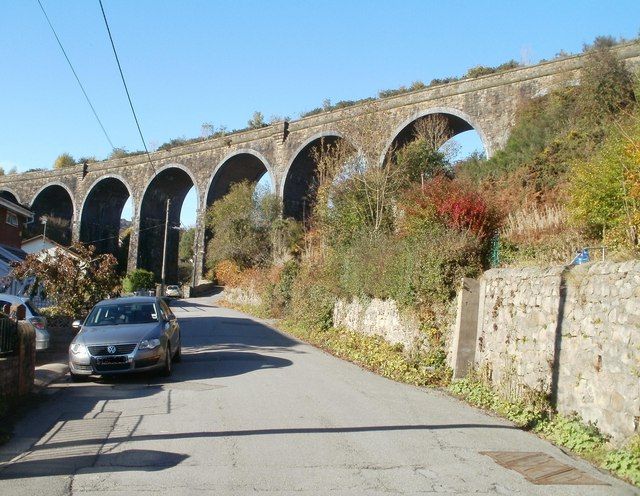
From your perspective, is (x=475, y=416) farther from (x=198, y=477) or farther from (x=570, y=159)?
(x=570, y=159)

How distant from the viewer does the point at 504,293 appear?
10344mm

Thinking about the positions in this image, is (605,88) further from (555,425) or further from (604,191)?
(555,425)

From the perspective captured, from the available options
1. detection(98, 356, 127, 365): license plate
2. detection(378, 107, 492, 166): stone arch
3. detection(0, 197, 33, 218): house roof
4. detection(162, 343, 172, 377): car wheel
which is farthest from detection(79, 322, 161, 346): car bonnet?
detection(378, 107, 492, 166): stone arch

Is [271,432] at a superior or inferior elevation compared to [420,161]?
inferior

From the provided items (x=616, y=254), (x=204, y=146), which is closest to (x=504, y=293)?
(x=616, y=254)

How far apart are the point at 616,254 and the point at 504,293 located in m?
2.66

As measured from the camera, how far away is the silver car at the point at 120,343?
419 inches

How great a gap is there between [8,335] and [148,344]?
8.02 feet

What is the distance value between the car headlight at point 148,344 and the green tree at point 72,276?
7.53 meters

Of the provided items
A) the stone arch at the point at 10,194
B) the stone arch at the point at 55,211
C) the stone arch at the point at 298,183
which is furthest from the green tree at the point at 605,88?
the stone arch at the point at 10,194

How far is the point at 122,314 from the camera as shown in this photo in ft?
40.2

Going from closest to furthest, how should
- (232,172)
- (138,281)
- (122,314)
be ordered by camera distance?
(122,314) → (138,281) → (232,172)

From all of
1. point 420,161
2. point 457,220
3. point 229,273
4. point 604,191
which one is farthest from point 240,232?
point 604,191

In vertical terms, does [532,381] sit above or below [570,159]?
below
